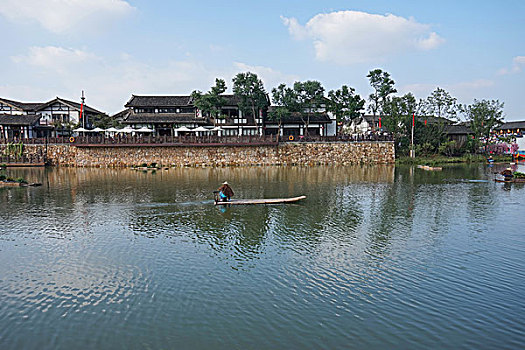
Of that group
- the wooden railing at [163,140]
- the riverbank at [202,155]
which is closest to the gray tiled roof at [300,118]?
the wooden railing at [163,140]

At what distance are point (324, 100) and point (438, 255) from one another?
45.7 metres

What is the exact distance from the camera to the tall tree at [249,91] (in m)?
54.2

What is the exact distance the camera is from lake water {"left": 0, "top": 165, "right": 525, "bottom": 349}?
887cm

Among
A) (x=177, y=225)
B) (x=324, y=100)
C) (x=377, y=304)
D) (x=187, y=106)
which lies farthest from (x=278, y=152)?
(x=377, y=304)

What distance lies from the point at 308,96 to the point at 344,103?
5947 millimetres

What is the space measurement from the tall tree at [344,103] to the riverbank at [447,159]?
405 inches

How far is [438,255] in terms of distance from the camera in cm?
1402

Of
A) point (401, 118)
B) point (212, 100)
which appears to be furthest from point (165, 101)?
point (401, 118)

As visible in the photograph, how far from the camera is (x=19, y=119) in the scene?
182 ft

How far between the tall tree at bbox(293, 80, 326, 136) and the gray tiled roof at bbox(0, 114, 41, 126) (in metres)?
40.9

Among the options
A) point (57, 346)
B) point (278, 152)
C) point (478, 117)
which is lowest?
point (57, 346)

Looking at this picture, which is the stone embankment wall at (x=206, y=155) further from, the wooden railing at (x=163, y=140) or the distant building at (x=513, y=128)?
the distant building at (x=513, y=128)

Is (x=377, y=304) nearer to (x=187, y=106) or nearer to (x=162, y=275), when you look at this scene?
(x=162, y=275)

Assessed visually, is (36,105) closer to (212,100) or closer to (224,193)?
(212,100)
